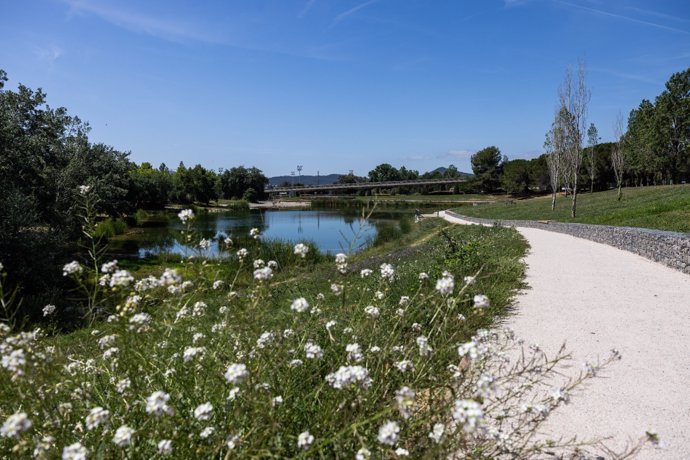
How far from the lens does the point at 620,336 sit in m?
5.32

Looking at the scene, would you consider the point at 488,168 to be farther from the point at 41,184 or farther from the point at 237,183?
the point at 41,184

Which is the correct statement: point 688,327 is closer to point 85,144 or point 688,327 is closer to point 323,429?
point 323,429

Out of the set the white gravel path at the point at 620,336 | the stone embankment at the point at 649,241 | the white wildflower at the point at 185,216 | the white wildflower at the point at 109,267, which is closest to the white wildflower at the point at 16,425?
the white wildflower at the point at 109,267

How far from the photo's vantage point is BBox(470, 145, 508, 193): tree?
85812 mm

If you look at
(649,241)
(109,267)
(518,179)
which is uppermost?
(518,179)

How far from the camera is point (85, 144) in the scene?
73.2ft

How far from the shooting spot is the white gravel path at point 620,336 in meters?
3.33

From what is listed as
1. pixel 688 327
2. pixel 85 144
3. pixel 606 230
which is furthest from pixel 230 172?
pixel 688 327

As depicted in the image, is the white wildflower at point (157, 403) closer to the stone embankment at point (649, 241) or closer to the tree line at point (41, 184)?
the tree line at point (41, 184)

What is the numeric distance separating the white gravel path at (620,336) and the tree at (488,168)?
261 feet

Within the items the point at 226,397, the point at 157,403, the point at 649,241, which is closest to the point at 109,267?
the point at 226,397

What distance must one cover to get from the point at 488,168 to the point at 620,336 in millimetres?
86664

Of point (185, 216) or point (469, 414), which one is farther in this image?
point (185, 216)

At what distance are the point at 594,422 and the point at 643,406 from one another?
625mm
